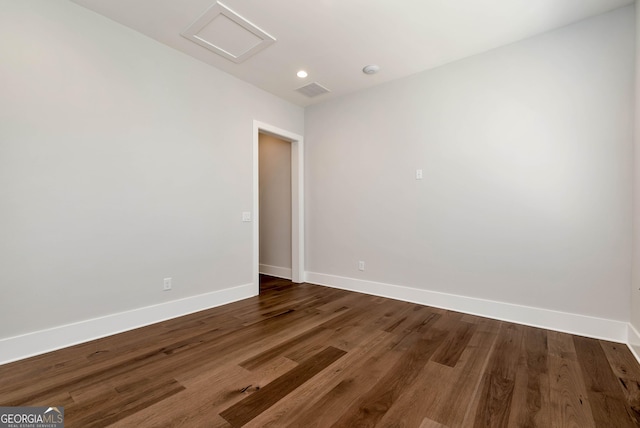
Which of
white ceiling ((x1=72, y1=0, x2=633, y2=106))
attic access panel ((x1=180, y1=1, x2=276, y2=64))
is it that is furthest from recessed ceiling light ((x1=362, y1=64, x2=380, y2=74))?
attic access panel ((x1=180, y1=1, x2=276, y2=64))

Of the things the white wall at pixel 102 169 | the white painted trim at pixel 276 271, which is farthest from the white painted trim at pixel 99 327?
the white painted trim at pixel 276 271

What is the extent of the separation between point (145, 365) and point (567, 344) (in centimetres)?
331

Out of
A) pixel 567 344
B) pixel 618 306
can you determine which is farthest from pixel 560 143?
pixel 567 344

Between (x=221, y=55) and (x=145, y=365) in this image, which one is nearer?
(x=145, y=365)

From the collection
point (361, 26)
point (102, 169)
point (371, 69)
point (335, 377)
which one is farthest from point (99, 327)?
point (371, 69)

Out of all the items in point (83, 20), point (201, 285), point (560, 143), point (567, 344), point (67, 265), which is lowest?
point (567, 344)

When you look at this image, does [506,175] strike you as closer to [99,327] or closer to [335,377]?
[335,377]

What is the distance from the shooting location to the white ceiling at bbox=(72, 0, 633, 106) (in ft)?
7.45

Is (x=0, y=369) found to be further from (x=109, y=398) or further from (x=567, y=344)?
(x=567, y=344)

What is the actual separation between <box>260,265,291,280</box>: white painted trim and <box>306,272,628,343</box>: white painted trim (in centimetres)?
119

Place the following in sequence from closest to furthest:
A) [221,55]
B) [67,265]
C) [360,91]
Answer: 1. [67,265]
2. [221,55]
3. [360,91]

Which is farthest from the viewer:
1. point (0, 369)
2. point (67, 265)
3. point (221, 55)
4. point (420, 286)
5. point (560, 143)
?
point (420, 286)

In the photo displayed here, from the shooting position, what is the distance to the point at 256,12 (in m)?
2.34

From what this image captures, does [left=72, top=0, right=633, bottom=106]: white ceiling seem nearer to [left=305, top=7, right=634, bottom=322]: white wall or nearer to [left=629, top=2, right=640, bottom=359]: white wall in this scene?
[left=305, top=7, right=634, bottom=322]: white wall
